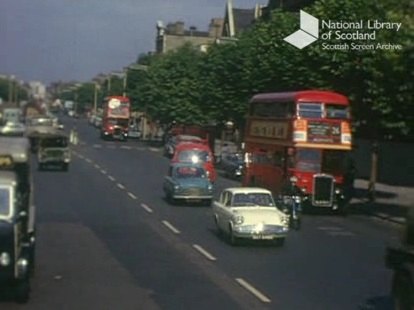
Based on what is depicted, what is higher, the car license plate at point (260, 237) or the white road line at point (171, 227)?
the car license plate at point (260, 237)

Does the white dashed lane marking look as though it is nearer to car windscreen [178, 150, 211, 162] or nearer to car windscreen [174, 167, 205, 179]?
car windscreen [174, 167, 205, 179]

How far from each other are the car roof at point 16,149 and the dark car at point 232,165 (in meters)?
36.6

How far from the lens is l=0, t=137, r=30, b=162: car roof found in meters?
21.7

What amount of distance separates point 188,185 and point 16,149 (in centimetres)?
1888

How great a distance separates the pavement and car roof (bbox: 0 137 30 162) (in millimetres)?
16713

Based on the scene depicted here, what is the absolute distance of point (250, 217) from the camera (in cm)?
2786

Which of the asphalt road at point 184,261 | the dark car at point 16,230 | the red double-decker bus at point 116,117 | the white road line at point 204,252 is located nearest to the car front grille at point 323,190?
the asphalt road at point 184,261

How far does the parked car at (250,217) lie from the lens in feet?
91.1

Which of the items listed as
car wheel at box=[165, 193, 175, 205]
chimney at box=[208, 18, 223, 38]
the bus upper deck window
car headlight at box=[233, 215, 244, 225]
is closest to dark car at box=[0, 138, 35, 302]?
car headlight at box=[233, 215, 244, 225]

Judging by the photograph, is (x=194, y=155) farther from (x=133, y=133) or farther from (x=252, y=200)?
(x=133, y=133)

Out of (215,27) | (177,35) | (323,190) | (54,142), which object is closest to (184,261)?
(323,190)

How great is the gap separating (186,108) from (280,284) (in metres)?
68.5

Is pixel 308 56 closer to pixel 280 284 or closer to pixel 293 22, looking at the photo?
pixel 293 22

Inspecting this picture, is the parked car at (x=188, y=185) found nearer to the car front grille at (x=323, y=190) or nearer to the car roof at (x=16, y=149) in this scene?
the car front grille at (x=323, y=190)
